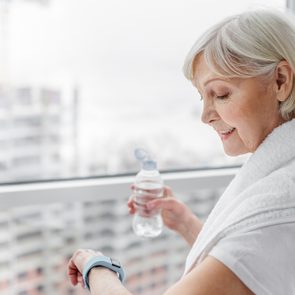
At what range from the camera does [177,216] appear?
5.35ft

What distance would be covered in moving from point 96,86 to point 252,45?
759 millimetres

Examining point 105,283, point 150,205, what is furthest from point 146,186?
point 105,283

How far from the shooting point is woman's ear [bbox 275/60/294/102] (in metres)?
1.15

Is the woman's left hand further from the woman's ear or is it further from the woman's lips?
the woman's ear

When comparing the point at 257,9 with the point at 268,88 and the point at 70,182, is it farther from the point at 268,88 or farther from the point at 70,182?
the point at 70,182

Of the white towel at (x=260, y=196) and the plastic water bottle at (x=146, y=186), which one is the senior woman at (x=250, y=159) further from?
the plastic water bottle at (x=146, y=186)

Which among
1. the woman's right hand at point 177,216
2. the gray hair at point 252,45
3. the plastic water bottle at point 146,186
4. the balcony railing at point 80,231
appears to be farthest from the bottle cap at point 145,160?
the gray hair at point 252,45

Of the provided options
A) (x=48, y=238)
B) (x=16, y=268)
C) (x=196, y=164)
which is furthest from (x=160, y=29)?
(x=16, y=268)

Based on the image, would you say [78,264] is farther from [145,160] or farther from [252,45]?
[252,45]

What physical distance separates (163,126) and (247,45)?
792 millimetres

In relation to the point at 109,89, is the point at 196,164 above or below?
below

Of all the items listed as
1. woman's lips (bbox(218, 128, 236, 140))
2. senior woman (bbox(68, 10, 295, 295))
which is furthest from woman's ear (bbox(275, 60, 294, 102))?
woman's lips (bbox(218, 128, 236, 140))

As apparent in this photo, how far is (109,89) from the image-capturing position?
5.96 ft

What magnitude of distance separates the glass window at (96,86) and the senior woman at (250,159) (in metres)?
0.54
